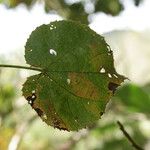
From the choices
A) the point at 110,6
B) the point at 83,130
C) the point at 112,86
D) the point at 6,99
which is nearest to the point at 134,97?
the point at 83,130

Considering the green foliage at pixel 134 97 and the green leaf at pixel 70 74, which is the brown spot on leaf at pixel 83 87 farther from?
the green foliage at pixel 134 97

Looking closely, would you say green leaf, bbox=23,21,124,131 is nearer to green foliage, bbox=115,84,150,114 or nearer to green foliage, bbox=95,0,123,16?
green foliage, bbox=95,0,123,16

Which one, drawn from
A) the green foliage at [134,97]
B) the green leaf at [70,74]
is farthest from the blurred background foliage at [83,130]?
the green leaf at [70,74]

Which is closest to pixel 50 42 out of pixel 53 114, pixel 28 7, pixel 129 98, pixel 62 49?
pixel 62 49

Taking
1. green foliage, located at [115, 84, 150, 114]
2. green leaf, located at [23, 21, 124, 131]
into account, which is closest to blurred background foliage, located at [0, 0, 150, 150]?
green foliage, located at [115, 84, 150, 114]

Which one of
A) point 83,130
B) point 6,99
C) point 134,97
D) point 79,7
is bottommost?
point 83,130

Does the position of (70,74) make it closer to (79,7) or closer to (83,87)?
(83,87)
